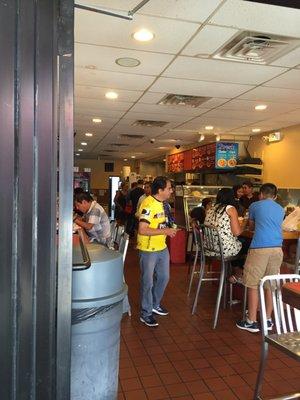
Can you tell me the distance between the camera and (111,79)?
4309mm

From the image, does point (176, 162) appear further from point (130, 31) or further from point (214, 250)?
point (130, 31)

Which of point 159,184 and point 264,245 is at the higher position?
point 159,184

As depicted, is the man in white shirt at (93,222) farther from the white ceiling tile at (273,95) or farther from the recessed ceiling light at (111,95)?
the white ceiling tile at (273,95)

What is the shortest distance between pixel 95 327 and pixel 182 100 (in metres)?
4.30

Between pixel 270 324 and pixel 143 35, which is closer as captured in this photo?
pixel 143 35

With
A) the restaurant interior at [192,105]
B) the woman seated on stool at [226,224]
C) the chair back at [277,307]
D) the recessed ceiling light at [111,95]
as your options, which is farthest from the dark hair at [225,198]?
the recessed ceiling light at [111,95]

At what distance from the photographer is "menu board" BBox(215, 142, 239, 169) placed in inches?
338

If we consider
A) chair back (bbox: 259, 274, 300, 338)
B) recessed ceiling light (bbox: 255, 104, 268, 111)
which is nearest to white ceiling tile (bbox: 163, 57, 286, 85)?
recessed ceiling light (bbox: 255, 104, 268, 111)

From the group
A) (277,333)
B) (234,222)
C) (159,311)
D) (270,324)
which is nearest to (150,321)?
(159,311)

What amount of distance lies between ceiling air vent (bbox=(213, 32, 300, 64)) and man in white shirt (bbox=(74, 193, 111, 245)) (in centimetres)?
216

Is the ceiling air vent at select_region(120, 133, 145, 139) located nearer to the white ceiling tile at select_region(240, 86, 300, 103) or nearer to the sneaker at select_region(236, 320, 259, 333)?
the white ceiling tile at select_region(240, 86, 300, 103)

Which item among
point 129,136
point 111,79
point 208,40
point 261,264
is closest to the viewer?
point 208,40

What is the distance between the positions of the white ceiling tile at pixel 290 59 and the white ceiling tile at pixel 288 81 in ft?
0.75

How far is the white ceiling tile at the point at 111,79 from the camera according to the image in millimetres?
4094
